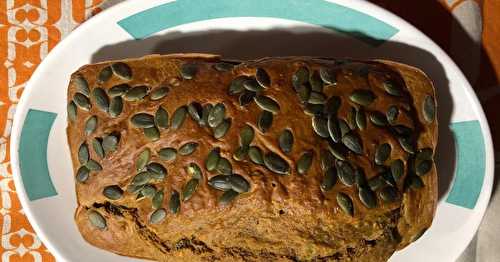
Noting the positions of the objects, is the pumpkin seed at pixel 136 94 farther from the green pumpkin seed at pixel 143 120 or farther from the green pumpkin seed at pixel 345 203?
the green pumpkin seed at pixel 345 203

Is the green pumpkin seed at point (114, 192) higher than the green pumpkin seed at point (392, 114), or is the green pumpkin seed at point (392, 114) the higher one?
the green pumpkin seed at point (392, 114)

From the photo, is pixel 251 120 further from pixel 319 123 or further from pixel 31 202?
pixel 31 202

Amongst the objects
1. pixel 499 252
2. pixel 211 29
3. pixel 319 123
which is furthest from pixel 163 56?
pixel 499 252

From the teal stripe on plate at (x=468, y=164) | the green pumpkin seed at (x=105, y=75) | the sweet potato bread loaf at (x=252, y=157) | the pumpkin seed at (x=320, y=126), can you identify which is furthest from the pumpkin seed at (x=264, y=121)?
the teal stripe on plate at (x=468, y=164)

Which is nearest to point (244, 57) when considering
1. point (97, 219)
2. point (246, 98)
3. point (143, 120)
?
point (246, 98)

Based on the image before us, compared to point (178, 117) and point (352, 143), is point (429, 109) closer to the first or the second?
point (352, 143)
